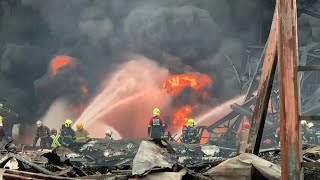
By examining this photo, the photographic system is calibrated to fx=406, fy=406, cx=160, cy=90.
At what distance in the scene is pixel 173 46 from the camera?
1176 inches

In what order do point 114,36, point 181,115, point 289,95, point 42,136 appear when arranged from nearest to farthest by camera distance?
point 289,95 → point 42,136 → point 181,115 → point 114,36

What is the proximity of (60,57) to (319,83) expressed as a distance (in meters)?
18.4

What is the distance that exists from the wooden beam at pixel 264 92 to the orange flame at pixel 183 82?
23.0 m

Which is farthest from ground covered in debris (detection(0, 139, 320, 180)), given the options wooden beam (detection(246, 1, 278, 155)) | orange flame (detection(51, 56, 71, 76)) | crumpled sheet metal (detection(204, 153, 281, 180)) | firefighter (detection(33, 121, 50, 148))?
orange flame (detection(51, 56, 71, 76))

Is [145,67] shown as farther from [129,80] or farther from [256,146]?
[256,146]

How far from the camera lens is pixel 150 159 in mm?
3303

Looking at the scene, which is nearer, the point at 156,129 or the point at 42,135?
the point at 156,129

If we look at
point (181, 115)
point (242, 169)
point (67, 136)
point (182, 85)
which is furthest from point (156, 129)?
point (182, 85)

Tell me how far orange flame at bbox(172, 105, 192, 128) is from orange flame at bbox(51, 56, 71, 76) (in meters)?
8.57

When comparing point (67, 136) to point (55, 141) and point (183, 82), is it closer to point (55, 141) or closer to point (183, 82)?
point (55, 141)

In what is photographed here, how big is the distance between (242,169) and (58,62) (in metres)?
26.5

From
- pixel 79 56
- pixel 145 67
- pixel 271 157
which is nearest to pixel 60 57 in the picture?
pixel 79 56

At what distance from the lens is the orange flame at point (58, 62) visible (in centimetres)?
2820

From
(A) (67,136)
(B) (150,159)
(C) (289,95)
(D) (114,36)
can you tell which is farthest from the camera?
(D) (114,36)
